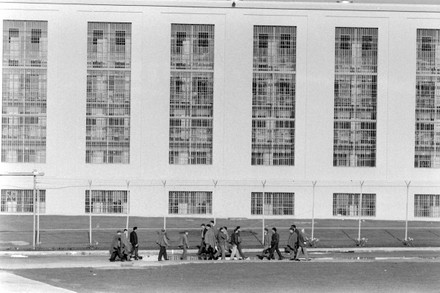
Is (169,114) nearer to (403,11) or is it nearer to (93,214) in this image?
(93,214)

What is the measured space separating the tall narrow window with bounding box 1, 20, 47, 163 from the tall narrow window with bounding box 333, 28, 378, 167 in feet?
71.1

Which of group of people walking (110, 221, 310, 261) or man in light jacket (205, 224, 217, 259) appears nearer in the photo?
group of people walking (110, 221, 310, 261)

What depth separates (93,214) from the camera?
62406 millimetres

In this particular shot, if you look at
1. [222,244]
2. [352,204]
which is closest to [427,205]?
[352,204]

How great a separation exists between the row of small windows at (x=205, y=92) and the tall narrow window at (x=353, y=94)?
74mm

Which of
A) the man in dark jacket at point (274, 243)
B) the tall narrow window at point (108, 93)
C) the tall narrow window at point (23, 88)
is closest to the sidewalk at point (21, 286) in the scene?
the man in dark jacket at point (274, 243)

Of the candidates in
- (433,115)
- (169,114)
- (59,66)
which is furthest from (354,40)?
(59,66)

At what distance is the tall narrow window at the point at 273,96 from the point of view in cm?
6350

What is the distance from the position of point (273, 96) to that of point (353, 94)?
601 centimetres

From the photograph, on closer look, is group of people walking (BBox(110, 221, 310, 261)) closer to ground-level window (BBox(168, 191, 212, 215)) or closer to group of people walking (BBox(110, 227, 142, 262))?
A: group of people walking (BBox(110, 227, 142, 262))

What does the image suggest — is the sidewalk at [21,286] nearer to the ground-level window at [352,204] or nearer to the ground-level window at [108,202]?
the ground-level window at [108,202]

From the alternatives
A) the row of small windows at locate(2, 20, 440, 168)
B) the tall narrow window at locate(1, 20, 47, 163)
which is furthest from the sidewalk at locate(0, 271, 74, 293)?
the row of small windows at locate(2, 20, 440, 168)

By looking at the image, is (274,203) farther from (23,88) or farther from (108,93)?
(23,88)

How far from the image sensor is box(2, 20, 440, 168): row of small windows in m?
62.8
